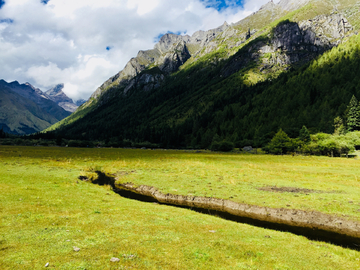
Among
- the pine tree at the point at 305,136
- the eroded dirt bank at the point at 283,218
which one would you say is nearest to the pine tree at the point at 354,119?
the pine tree at the point at 305,136

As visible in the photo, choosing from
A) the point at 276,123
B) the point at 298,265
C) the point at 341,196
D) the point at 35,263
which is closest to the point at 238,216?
the point at 298,265

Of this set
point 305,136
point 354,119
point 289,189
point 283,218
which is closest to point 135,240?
point 283,218

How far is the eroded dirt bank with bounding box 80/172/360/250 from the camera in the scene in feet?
53.9

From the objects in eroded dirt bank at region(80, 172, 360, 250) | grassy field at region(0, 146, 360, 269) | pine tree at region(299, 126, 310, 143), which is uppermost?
pine tree at region(299, 126, 310, 143)

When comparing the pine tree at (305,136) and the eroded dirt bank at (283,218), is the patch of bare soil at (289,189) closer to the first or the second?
the eroded dirt bank at (283,218)

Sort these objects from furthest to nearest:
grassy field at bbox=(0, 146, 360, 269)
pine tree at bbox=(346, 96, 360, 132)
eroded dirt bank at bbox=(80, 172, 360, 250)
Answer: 1. pine tree at bbox=(346, 96, 360, 132)
2. eroded dirt bank at bbox=(80, 172, 360, 250)
3. grassy field at bbox=(0, 146, 360, 269)

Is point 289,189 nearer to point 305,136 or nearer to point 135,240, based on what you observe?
point 135,240

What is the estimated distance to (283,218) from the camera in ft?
64.9

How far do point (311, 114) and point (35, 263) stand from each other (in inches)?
7826

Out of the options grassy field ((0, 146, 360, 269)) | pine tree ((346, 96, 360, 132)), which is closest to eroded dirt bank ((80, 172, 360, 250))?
grassy field ((0, 146, 360, 269))

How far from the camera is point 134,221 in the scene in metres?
15.2

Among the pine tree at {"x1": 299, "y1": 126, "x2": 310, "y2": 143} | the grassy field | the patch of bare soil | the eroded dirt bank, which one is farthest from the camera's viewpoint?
the pine tree at {"x1": 299, "y1": 126, "x2": 310, "y2": 143}

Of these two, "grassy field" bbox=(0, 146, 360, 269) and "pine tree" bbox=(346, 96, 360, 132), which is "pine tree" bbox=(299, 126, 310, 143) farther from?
"grassy field" bbox=(0, 146, 360, 269)

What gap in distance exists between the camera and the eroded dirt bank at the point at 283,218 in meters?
16.4
